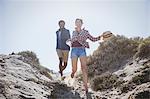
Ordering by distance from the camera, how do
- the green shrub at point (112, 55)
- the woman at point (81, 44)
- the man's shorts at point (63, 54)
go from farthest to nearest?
1. the green shrub at point (112, 55)
2. the man's shorts at point (63, 54)
3. the woman at point (81, 44)

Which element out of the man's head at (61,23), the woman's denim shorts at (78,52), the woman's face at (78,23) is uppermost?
the man's head at (61,23)

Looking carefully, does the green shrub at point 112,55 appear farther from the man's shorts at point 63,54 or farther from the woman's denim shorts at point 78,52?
the woman's denim shorts at point 78,52

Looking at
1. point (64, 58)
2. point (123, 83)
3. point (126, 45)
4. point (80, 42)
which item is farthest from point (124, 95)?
point (126, 45)

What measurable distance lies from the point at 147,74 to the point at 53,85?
2781 mm

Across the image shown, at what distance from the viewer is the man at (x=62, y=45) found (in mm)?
11305

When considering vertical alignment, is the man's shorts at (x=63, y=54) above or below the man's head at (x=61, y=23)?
below

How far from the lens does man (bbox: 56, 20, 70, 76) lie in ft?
37.1

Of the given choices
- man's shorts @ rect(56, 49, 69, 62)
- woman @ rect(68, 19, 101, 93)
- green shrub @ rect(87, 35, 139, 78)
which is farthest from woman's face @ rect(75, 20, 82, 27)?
green shrub @ rect(87, 35, 139, 78)

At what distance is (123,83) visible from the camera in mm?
10859

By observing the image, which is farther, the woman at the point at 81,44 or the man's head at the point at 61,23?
the man's head at the point at 61,23

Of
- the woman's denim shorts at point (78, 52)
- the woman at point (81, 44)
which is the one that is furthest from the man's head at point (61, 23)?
the woman's denim shorts at point (78, 52)

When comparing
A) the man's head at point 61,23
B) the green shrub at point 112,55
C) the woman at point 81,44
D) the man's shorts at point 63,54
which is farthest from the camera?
the green shrub at point 112,55

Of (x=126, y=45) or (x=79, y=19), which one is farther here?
(x=126, y=45)

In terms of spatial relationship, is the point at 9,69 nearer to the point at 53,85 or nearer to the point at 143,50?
the point at 53,85
